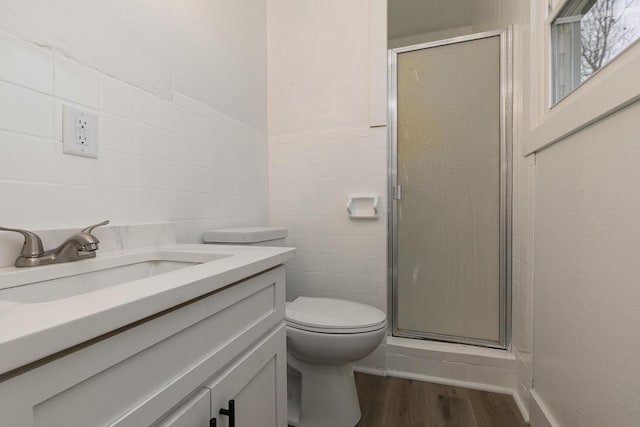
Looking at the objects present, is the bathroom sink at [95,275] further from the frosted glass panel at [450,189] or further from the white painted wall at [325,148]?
the frosted glass panel at [450,189]

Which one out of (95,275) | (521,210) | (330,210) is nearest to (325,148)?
(330,210)

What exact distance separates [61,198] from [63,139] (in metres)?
0.16

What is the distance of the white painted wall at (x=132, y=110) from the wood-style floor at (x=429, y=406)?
1.08 metres

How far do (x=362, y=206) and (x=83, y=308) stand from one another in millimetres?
1438

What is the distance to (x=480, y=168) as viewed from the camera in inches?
64.6

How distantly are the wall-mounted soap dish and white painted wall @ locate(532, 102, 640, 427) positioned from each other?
74 cm

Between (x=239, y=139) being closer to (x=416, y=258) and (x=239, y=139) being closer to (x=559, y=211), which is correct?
(x=416, y=258)

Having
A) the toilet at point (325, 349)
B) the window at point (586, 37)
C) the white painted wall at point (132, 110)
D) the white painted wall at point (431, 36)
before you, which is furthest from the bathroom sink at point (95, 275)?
the white painted wall at point (431, 36)

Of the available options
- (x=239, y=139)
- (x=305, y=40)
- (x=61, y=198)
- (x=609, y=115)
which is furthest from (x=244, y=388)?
(x=305, y=40)

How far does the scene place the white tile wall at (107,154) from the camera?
72 cm

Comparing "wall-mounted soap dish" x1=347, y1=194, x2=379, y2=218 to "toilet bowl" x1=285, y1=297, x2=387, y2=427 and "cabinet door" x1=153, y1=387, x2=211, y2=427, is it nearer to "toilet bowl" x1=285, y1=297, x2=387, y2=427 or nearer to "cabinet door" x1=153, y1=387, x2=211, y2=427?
"toilet bowl" x1=285, y1=297, x2=387, y2=427

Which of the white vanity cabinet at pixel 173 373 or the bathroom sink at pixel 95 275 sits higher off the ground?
the bathroom sink at pixel 95 275

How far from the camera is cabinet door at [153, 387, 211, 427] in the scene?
Answer: 48 cm

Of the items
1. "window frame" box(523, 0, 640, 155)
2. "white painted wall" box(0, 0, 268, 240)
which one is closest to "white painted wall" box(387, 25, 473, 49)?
"window frame" box(523, 0, 640, 155)
